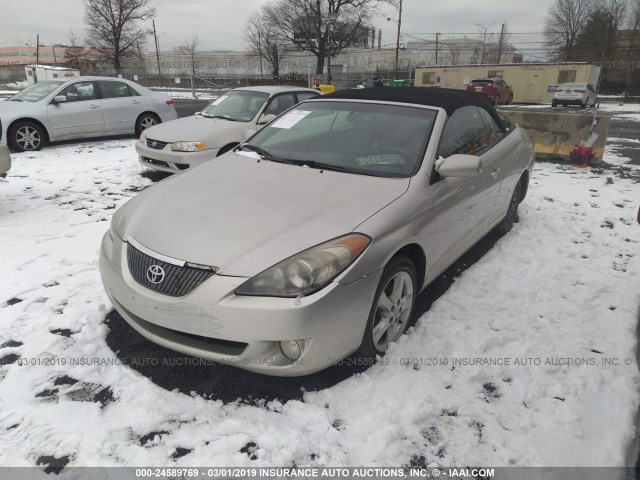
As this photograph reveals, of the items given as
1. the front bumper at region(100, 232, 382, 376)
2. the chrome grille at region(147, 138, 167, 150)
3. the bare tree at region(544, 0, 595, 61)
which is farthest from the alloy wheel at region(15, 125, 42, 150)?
the bare tree at region(544, 0, 595, 61)

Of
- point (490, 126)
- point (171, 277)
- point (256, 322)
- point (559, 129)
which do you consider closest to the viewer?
point (256, 322)

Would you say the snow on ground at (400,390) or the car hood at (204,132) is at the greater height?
the car hood at (204,132)

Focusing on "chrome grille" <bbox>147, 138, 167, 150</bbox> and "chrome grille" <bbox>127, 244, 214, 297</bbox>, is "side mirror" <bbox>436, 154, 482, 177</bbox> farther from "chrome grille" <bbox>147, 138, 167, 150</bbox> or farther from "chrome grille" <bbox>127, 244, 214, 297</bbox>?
"chrome grille" <bbox>147, 138, 167, 150</bbox>

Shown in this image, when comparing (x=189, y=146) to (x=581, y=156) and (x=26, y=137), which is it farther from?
(x=581, y=156)

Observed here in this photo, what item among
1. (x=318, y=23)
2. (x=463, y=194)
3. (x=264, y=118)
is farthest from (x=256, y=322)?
(x=318, y=23)

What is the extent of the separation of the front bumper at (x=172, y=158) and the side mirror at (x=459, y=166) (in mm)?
4285

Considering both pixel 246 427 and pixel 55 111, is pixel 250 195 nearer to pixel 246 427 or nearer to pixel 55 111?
pixel 246 427

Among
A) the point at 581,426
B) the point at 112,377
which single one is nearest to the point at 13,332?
the point at 112,377

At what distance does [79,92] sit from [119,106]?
81 cm

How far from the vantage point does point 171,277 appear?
89.8 inches

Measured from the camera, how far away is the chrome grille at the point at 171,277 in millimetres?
2227

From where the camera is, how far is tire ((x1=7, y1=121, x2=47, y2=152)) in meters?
8.61

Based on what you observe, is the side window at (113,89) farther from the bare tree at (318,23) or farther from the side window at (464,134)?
the bare tree at (318,23)

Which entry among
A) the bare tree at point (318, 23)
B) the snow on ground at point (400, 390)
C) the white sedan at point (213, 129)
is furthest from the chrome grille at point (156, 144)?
the bare tree at point (318, 23)
